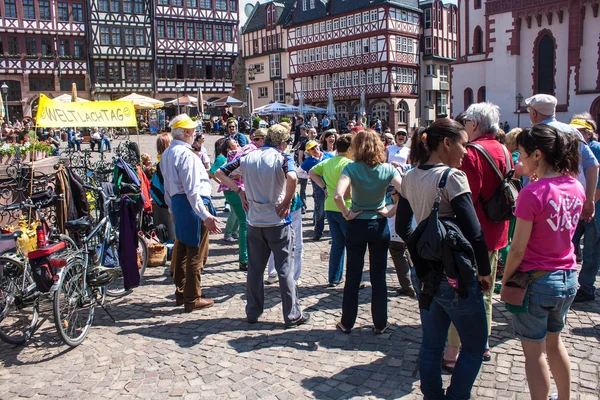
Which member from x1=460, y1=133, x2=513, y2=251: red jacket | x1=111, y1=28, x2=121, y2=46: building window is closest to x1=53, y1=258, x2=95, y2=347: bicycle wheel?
x1=460, y1=133, x2=513, y2=251: red jacket

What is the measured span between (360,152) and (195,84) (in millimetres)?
49618

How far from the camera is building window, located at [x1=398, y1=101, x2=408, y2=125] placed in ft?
158

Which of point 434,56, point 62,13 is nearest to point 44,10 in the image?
point 62,13

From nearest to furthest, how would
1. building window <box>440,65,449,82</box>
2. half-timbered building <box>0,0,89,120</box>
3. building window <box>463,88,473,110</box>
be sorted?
building window <box>463,88,473,110</box>
half-timbered building <box>0,0,89,120</box>
building window <box>440,65,449,82</box>

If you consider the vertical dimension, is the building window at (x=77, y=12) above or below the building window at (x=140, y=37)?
above

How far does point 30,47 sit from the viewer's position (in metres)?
46.4

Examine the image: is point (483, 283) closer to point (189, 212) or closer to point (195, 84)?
point (189, 212)

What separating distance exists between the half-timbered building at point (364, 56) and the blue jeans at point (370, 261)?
41159 mm

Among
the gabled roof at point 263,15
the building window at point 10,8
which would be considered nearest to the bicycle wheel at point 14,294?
the building window at point 10,8

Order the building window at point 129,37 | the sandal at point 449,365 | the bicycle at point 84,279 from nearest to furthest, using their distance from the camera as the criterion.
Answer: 1. the sandal at point 449,365
2. the bicycle at point 84,279
3. the building window at point 129,37

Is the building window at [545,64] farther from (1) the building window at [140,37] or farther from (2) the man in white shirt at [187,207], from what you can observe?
(2) the man in white shirt at [187,207]

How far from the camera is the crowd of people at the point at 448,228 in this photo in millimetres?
3176

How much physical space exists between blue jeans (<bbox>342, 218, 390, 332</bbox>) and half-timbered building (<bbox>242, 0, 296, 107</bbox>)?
51285 millimetres

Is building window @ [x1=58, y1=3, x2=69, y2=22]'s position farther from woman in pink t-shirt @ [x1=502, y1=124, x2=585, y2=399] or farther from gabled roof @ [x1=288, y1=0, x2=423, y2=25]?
woman in pink t-shirt @ [x1=502, y1=124, x2=585, y2=399]
